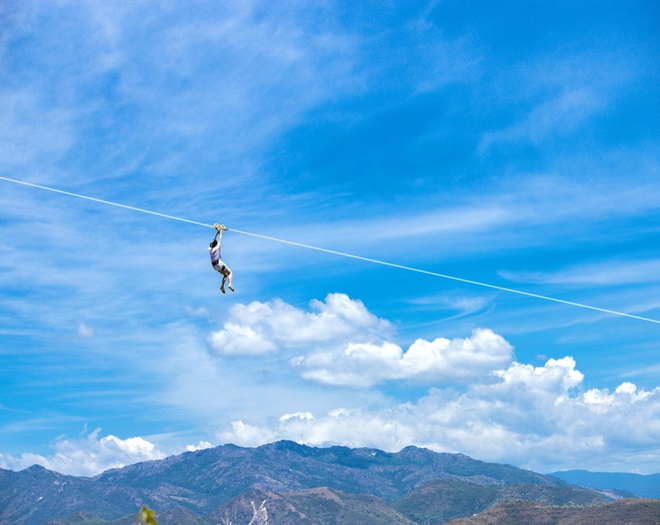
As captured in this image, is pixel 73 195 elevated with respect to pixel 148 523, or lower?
elevated

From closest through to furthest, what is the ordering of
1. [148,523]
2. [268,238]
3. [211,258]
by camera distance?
[148,523] < [268,238] < [211,258]

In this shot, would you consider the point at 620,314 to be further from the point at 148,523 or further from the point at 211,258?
the point at 148,523

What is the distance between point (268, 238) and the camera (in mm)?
33031

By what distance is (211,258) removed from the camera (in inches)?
1499

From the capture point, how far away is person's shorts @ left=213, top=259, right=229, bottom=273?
38188 millimetres

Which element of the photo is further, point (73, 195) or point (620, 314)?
point (620, 314)

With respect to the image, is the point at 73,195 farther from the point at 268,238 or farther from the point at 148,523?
the point at 148,523

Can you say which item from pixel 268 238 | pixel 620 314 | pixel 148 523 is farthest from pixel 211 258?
pixel 148 523

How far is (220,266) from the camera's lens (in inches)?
1512

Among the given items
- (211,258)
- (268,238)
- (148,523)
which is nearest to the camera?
(148,523)

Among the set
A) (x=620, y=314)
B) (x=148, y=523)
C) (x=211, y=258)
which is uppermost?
(x=211, y=258)

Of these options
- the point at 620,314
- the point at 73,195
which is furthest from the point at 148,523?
the point at 620,314

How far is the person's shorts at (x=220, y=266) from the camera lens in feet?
125

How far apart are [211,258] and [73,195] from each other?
787 centimetres
